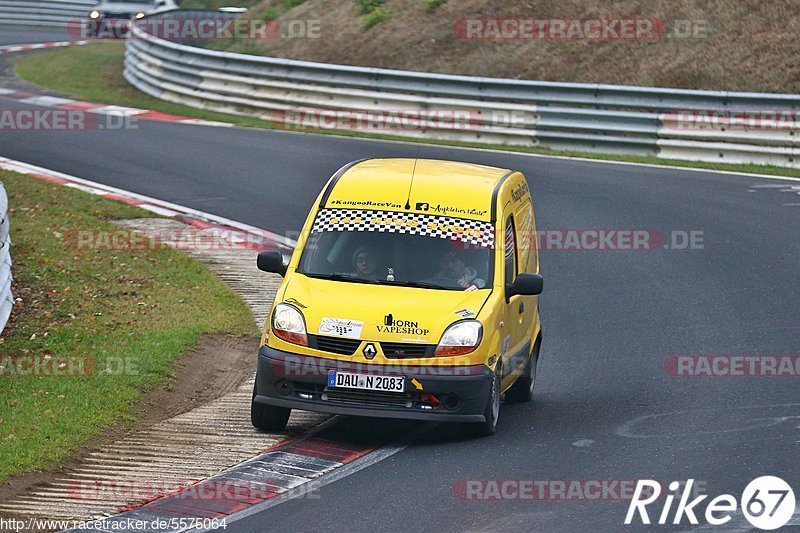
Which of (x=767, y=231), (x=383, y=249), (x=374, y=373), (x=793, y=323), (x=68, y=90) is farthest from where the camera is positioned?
(x=68, y=90)

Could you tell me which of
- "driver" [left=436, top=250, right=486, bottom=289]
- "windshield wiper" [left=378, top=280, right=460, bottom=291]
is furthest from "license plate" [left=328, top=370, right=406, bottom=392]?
"driver" [left=436, top=250, right=486, bottom=289]

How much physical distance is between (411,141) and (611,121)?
3.62 m

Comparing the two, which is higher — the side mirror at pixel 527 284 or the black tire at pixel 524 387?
the side mirror at pixel 527 284

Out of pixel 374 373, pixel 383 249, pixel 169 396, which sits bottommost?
pixel 169 396

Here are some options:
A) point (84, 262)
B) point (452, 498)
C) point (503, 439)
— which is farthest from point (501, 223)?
point (84, 262)

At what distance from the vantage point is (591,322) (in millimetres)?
13438

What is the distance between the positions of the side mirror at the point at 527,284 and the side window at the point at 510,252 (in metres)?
0.23

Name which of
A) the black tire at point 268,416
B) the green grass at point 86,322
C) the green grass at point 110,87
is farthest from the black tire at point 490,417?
the green grass at point 110,87

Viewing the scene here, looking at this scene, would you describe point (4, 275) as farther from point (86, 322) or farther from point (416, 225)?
point (416, 225)

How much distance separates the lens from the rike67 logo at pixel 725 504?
7625 millimetres

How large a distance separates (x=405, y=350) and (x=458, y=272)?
105 cm

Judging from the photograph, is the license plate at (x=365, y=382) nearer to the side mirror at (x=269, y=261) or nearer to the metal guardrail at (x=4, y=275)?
the side mirror at (x=269, y=261)

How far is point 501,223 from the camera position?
10.4 metres

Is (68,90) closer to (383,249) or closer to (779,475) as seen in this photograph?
(383,249)
